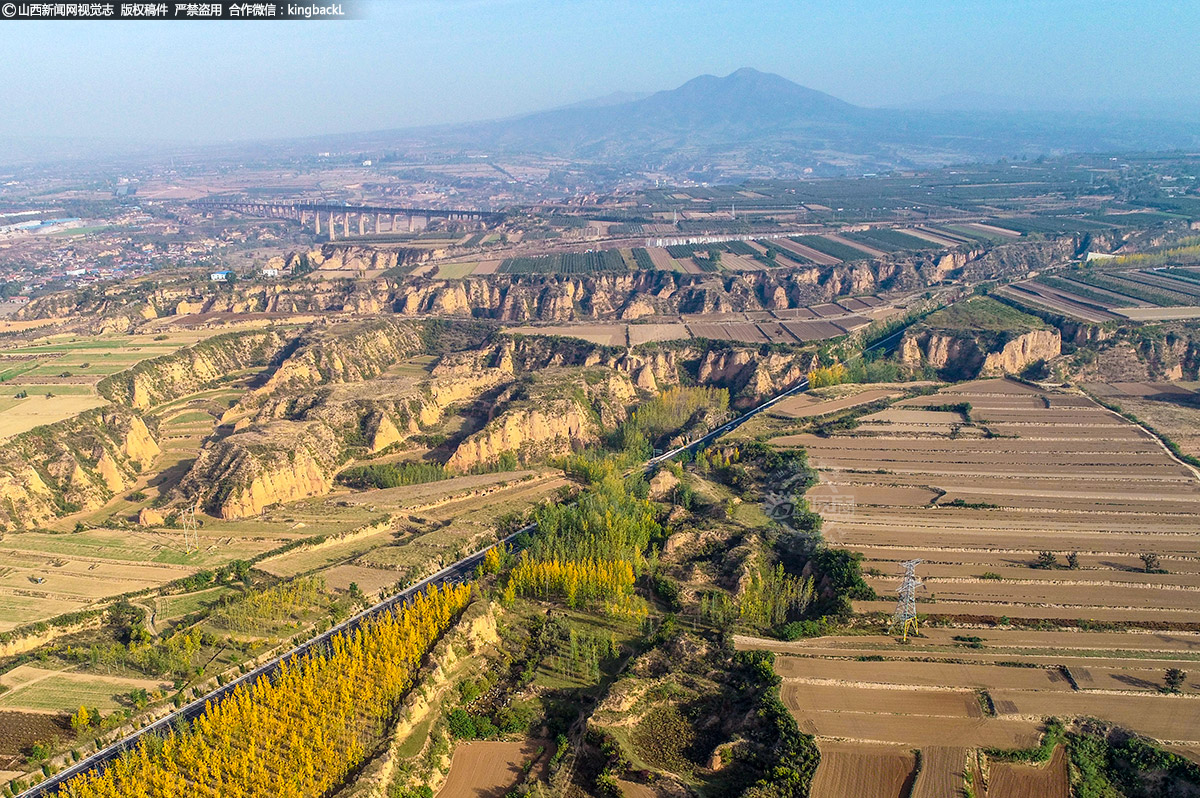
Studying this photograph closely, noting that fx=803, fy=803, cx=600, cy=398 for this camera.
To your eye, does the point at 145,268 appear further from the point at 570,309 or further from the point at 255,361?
A: the point at 570,309

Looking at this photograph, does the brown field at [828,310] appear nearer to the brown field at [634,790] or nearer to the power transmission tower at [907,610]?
the power transmission tower at [907,610]

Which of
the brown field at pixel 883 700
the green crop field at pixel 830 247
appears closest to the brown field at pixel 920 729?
the brown field at pixel 883 700

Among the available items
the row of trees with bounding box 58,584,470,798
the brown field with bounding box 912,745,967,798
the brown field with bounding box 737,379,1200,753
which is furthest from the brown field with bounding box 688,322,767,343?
the brown field with bounding box 912,745,967,798

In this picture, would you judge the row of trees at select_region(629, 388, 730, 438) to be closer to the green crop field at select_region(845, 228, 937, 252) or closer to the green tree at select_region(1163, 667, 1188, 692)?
the green tree at select_region(1163, 667, 1188, 692)

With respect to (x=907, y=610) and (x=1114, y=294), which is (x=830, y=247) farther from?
(x=907, y=610)

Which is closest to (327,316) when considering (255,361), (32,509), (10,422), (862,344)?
(255,361)

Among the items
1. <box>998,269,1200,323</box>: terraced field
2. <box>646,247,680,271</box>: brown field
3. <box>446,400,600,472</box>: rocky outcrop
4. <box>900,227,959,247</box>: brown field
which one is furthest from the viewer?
<box>900,227,959,247</box>: brown field

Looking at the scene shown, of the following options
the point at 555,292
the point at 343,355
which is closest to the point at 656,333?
the point at 555,292
